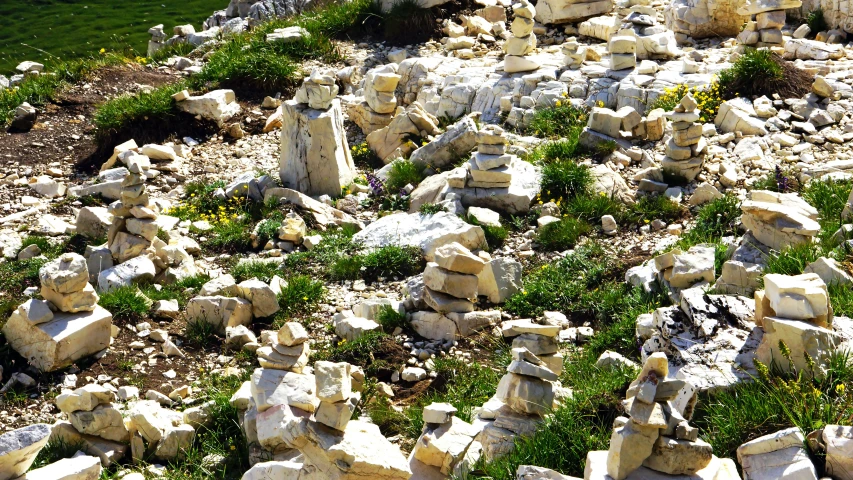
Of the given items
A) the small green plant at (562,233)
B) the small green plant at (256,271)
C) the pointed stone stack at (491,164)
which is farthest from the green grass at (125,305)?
the small green plant at (562,233)

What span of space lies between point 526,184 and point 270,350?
14.8 ft

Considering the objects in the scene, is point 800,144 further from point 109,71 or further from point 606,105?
point 109,71

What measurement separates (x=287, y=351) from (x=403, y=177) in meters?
4.86

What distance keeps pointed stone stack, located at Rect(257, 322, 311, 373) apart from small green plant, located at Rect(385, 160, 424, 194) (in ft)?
15.2

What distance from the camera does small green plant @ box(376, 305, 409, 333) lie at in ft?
28.6

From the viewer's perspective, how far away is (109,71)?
16.1 m

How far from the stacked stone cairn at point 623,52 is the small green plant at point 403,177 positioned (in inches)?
133

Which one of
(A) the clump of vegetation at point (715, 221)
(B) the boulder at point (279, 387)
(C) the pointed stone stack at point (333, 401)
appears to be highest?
(C) the pointed stone stack at point (333, 401)

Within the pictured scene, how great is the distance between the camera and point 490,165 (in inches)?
421

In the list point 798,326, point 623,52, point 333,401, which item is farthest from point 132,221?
point 623,52

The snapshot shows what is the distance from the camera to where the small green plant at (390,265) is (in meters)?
9.79

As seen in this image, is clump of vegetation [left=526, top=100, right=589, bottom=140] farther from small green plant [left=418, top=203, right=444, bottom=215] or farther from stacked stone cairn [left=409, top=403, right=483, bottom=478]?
stacked stone cairn [left=409, top=403, right=483, bottom=478]

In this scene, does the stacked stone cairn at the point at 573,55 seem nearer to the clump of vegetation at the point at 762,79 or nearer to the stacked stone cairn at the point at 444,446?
the clump of vegetation at the point at 762,79

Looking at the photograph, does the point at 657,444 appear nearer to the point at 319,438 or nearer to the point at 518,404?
the point at 518,404
